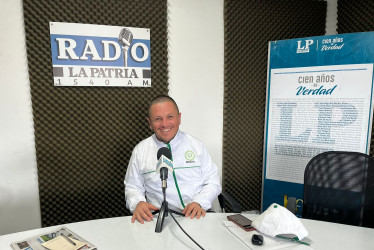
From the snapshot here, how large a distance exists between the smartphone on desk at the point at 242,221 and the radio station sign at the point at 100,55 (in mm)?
1591

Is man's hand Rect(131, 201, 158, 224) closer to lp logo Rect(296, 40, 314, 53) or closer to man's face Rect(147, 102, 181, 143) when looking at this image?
man's face Rect(147, 102, 181, 143)

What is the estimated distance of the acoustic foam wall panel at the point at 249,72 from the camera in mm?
2895

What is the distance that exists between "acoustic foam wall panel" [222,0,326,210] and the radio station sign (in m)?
0.95

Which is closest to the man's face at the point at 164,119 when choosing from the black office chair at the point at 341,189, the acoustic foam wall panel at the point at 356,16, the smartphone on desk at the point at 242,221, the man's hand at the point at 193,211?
the man's hand at the point at 193,211

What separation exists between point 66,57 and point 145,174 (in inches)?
51.0

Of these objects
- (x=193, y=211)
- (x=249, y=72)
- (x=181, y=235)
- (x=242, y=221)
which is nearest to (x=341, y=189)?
(x=242, y=221)

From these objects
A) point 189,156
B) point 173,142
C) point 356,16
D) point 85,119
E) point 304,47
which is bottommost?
point 189,156

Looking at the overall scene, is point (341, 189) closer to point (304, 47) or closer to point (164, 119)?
point (164, 119)

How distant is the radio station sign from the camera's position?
2.30 m

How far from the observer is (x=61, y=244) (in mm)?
1240

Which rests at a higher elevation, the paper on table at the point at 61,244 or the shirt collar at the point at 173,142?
the shirt collar at the point at 173,142

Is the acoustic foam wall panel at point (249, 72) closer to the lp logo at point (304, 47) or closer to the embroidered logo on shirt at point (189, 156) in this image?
the lp logo at point (304, 47)

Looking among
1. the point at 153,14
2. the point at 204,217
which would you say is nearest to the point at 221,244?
the point at 204,217

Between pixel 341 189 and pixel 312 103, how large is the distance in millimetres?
1065
